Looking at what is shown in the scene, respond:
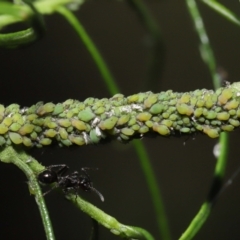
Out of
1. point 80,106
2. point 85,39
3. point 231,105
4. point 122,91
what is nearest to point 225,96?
point 231,105

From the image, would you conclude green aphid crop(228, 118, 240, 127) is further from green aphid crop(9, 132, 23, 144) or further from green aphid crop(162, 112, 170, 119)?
green aphid crop(9, 132, 23, 144)

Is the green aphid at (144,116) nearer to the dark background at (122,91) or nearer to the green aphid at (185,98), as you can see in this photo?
the green aphid at (185,98)

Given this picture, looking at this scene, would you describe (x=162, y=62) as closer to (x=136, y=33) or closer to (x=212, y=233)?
(x=136, y=33)

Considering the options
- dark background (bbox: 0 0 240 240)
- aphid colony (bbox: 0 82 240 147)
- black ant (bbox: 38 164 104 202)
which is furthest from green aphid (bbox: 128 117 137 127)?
dark background (bbox: 0 0 240 240)

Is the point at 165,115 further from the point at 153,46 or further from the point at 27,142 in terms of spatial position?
the point at 153,46

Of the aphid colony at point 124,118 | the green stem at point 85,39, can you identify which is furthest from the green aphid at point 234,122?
the green stem at point 85,39

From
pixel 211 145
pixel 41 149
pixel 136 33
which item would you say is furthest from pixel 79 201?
pixel 211 145
